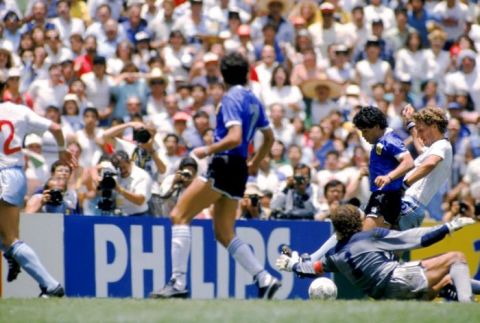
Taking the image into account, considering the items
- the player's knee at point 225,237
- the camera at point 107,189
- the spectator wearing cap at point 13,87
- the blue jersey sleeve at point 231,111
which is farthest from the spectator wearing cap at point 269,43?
the player's knee at point 225,237

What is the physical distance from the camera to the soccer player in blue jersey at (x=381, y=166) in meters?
12.0

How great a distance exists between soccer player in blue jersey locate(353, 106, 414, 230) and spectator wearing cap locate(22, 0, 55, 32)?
1021 cm

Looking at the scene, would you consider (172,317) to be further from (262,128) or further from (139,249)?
(139,249)

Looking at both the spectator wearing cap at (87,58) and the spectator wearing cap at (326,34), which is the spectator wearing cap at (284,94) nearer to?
the spectator wearing cap at (326,34)

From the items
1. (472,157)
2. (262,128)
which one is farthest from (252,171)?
(472,157)

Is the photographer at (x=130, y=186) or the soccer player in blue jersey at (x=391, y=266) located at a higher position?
the photographer at (x=130, y=186)

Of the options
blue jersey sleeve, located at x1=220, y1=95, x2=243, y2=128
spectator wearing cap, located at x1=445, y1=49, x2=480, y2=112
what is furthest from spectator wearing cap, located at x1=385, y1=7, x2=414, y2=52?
blue jersey sleeve, located at x1=220, y1=95, x2=243, y2=128

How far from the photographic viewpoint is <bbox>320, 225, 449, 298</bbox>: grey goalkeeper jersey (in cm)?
1116

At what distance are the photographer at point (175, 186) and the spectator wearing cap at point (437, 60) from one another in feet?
22.4

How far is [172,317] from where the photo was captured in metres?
9.46

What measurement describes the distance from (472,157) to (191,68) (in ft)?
15.0

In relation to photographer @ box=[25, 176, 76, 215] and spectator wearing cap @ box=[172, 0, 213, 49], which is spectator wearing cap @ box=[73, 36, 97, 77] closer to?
spectator wearing cap @ box=[172, 0, 213, 49]

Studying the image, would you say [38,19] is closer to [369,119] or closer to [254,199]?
[254,199]

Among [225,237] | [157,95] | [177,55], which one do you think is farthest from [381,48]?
[225,237]
